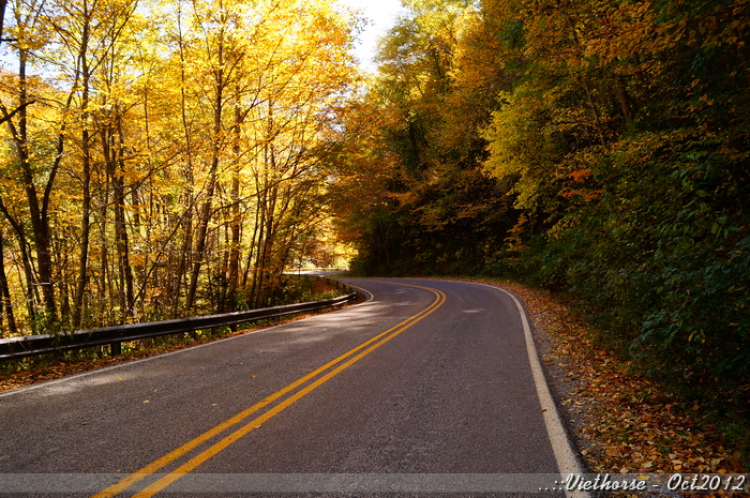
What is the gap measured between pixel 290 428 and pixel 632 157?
716 centimetres

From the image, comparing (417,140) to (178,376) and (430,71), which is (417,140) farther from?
(178,376)

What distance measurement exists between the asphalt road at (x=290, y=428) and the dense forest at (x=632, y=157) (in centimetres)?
179

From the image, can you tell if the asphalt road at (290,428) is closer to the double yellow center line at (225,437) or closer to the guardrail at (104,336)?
the double yellow center line at (225,437)

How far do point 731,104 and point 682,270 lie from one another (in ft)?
10.6

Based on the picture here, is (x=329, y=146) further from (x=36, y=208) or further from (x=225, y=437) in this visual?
(x=225, y=437)

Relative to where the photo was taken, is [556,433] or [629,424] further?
[629,424]

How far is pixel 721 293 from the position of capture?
11.7ft

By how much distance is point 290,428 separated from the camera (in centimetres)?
350

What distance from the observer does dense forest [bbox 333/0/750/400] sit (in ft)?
13.0

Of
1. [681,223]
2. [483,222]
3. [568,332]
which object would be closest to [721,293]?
[681,223]

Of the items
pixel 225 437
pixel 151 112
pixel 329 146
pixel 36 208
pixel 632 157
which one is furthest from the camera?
pixel 329 146

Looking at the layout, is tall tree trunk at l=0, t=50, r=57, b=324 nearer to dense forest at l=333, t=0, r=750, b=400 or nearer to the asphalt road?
the asphalt road

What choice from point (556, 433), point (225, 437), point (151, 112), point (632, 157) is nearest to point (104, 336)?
point (225, 437)

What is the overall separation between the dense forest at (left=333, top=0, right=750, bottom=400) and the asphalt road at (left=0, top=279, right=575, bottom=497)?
1.79m
